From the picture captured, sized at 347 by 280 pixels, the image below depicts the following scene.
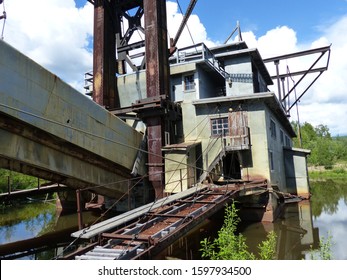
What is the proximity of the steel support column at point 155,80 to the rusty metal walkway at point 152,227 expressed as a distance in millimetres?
2333

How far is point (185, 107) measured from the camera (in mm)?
15062

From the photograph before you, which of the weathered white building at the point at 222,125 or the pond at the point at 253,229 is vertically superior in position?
the weathered white building at the point at 222,125

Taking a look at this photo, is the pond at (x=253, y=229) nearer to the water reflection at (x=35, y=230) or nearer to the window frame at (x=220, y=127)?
the water reflection at (x=35, y=230)

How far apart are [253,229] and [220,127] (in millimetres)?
5385

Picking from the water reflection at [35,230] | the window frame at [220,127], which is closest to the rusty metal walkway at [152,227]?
the window frame at [220,127]

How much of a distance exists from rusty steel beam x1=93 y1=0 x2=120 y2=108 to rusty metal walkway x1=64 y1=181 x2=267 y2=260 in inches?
287

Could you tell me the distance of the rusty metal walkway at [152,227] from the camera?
5.12m

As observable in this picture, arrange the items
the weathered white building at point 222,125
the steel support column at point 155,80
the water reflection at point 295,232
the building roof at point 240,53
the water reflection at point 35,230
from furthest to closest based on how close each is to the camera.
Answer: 1. the building roof at point 240,53
2. the weathered white building at point 222,125
3. the steel support column at point 155,80
4. the water reflection at point 35,230
5. the water reflection at point 295,232

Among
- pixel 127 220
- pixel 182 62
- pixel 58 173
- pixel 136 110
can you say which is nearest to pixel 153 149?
pixel 136 110

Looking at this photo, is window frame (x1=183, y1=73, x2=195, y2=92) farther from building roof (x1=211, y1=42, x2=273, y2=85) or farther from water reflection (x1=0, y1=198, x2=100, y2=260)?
water reflection (x1=0, y1=198, x2=100, y2=260)

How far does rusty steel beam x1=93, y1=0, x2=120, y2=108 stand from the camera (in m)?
14.6

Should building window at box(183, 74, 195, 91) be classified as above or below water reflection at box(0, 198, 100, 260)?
above

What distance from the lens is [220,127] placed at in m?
14.3

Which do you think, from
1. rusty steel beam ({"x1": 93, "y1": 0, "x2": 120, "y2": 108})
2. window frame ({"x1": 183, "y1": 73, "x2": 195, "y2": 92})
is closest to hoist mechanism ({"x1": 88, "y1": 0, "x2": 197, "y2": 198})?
rusty steel beam ({"x1": 93, "y1": 0, "x2": 120, "y2": 108})
